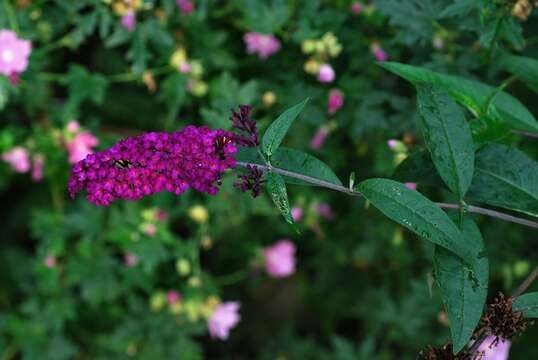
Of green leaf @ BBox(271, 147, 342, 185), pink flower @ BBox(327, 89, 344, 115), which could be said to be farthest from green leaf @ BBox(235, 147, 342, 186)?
pink flower @ BBox(327, 89, 344, 115)

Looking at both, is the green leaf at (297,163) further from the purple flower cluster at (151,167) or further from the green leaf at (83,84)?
the green leaf at (83,84)

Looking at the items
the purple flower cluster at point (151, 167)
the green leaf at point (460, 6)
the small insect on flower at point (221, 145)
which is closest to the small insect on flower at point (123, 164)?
the purple flower cluster at point (151, 167)

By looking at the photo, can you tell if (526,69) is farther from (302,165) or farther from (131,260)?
(131,260)

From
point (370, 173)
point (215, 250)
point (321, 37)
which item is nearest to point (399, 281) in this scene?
point (370, 173)

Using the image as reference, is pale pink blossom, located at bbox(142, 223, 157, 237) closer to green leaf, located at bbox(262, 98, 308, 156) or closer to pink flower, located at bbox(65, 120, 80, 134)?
pink flower, located at bbox(65, 120, 80, 134)

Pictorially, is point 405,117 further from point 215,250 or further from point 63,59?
point 63,59

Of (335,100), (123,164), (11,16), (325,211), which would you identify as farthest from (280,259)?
(123,164)
